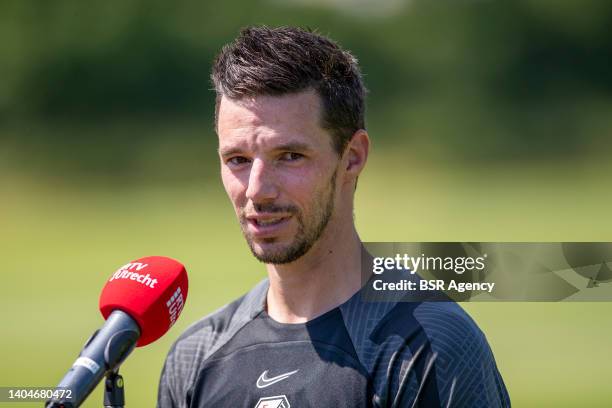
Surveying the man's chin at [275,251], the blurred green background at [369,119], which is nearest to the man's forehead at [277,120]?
the man's chin at [275,251]

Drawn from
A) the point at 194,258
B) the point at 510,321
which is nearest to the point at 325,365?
the point at 510,321

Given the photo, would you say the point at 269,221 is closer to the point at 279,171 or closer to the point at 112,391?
the point at 279,171

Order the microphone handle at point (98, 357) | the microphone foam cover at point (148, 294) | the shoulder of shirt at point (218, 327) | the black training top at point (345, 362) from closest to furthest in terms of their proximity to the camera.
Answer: the microphone handle at point (98, 357) < the microphone foam cover at point (148, 294) < the black training top at point (345, 362) < the shoulder of shirt at point (218, 327)

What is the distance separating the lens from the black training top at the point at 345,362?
8.70 ft

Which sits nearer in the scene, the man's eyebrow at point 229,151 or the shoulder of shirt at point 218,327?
the man's eyebrow at point 229,151

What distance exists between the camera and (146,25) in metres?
21.4

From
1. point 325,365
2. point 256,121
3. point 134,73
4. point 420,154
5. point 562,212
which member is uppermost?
point 134,73

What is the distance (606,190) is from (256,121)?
773 inches

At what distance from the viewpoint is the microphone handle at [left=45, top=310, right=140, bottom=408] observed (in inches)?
84.5

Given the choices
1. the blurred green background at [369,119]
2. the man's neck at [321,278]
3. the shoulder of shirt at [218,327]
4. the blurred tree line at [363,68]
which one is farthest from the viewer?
the blurred tree line at [363,68]

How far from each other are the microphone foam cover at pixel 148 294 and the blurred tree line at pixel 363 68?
17.4 metres

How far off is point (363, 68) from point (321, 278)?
1762 cm

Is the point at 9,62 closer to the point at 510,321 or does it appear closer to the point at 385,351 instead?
the point at 510,321

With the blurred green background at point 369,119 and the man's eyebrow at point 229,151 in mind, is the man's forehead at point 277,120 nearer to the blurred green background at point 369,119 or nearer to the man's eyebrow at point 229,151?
the man's eyebrow at point 229,151
